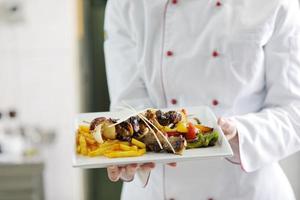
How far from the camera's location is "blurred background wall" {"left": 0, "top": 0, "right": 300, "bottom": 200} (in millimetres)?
1849

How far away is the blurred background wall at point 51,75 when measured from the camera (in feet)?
6.07

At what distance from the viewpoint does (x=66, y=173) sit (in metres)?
2.00

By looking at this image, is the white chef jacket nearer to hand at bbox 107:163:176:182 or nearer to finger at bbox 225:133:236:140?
finger at bbox 225:133:236:140

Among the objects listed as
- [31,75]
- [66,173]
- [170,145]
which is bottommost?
[66,173]

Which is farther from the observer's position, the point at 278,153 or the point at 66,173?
the point at 66,173

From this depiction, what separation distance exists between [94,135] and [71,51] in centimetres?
97

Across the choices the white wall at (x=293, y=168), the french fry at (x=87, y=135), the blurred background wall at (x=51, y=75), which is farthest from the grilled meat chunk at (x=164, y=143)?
the white wall at (x=293, y=168)

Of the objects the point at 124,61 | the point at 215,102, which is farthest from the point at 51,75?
the point at 215,102

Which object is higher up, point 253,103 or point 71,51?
point 71,51

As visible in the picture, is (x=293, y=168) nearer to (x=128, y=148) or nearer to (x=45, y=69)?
(x=45, y=69)

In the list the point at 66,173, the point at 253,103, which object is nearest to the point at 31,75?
the point at 66,173

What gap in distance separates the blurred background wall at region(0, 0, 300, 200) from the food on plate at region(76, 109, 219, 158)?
0.93 metres

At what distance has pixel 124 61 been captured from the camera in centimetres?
120

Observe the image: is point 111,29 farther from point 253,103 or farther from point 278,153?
point 278,153
